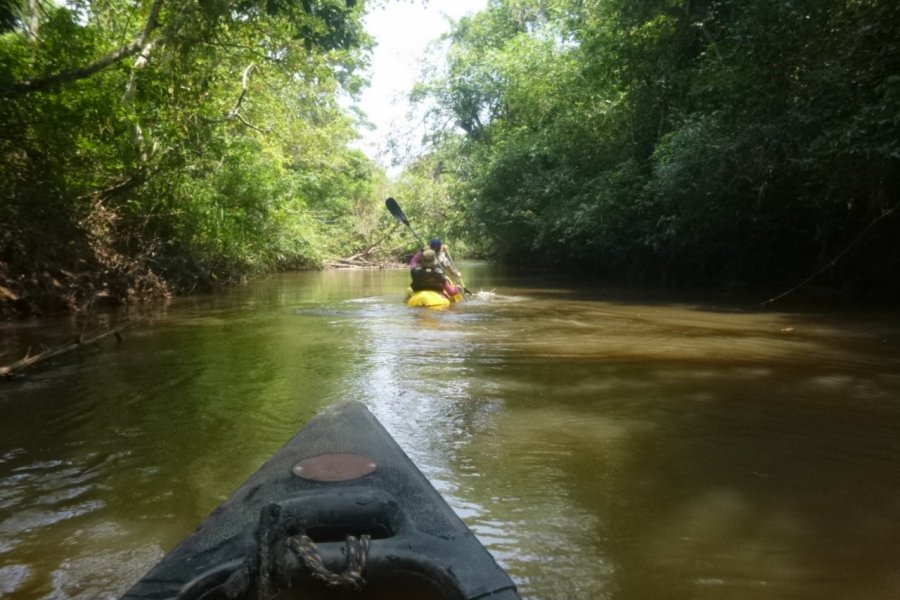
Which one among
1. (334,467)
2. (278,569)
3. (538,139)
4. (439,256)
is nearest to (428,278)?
(439,256)

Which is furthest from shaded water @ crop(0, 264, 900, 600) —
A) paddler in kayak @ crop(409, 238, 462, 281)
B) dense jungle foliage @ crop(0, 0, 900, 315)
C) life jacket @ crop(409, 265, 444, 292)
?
paddler in kayak @ crop(409, 238, 462, 281)

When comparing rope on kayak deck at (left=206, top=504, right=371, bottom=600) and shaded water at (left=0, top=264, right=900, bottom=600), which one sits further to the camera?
shaded water at (left=0, top=264, right=900, bottom=600)

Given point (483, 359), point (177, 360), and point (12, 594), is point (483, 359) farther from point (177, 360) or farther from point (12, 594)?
point (12, 594)

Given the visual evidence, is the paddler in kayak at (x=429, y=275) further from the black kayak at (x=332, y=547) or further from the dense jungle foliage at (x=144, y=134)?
the black kayak at (x=332, y=547)

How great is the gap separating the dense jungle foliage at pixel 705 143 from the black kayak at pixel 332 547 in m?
7.22

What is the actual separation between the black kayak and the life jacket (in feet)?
28.5

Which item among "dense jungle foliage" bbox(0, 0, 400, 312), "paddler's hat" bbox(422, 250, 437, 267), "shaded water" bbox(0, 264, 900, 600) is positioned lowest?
"shaded water" bbox(0, 264, 900, 600)

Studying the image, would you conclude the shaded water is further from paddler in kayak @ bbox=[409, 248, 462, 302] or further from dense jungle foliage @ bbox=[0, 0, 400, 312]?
paddler in kayak @ bbox=[409, 248, 462, 302]

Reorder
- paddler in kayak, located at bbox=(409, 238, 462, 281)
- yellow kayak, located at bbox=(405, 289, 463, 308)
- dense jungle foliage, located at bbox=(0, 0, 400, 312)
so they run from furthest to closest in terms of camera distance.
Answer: paddler in kayak, located at bbox=(409, 238, 462, 281) < yellow kayak, located at bbox=(405, 289, 463, 308) < dense jungle foliage, located at bbox=(0, 0, 400, 312)

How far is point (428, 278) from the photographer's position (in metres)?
10.9

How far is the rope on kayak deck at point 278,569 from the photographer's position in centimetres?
152

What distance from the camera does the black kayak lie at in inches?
61.4

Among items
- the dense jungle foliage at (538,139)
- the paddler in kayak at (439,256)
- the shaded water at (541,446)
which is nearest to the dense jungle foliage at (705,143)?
the dense jungle foliage at (538,139)

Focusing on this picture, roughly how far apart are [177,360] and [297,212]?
13.2 metres
